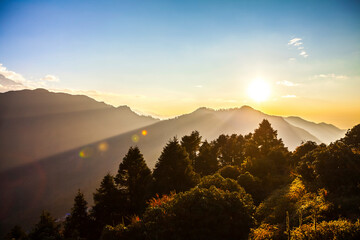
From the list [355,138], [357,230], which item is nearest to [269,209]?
[357,230]

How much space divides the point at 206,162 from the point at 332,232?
38055 millimetres

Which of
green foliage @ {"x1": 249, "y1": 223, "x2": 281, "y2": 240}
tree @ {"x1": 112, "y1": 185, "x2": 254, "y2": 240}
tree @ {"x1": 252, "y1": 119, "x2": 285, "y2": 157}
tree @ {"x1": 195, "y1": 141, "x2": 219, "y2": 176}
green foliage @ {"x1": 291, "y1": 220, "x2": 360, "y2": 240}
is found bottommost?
tree @ {"x1": 195, "y1": 141, "x2": 219, "y2": 176}

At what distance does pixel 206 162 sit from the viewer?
44.9m

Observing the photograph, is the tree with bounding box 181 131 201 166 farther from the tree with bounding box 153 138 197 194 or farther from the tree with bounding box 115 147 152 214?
the tree with bounding box 153 138 197 194

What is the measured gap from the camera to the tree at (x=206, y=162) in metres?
44.6

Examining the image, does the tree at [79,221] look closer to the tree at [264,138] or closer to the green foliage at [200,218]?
the green foliage at [200,218]

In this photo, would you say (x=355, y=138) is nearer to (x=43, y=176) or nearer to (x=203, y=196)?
(x=203, y=196)

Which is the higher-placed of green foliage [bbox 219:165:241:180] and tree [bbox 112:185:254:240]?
tree [bbox 112:185:254:240]

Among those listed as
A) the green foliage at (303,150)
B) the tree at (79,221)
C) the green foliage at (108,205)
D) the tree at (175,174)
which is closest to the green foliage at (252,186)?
the tree at (175,174)

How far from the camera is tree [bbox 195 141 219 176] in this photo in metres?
44.6

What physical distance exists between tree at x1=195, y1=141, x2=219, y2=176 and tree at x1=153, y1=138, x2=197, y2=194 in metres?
18.9

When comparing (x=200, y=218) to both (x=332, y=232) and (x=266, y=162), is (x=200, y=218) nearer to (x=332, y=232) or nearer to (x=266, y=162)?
(x=332, y=232)

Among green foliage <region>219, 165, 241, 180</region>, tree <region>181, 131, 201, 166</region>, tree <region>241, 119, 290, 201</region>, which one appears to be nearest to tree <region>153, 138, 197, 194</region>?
green foliage <region>219, 165, 241, 180</region>

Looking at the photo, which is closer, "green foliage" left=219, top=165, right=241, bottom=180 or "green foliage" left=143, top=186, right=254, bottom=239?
"green foliage" left=143, top=186, right=254, bottom=239
